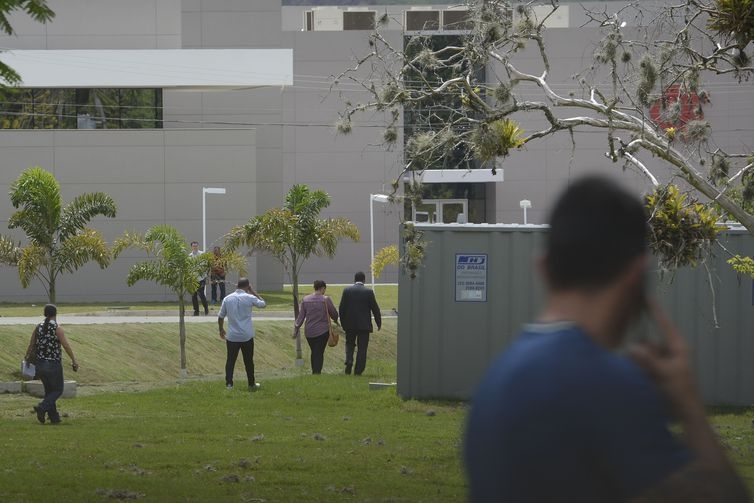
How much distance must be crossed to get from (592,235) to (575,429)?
1.35ft

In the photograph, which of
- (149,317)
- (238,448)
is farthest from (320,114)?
(238,448)

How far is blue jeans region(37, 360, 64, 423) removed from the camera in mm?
15562

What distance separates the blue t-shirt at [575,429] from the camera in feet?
8.59

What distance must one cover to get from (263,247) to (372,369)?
5375 millimetres

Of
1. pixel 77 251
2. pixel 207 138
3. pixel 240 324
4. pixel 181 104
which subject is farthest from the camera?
pixel 181 104

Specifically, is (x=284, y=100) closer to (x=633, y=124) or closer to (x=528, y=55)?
(x=528, y=55)

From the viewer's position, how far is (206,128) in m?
48.7

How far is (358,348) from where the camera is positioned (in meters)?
22.8

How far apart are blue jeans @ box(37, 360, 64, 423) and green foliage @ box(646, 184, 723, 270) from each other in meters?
7.08

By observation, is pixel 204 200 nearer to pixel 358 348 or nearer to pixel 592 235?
pixel 358 348

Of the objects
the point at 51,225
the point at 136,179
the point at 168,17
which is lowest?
the point at 51,225

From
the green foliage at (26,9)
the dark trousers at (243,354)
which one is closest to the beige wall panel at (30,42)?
the dark trousers at (243,354)

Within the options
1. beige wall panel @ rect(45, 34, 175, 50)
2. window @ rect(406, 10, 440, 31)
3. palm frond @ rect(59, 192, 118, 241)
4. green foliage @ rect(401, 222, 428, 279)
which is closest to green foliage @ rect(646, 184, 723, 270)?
green foliage @ rect(401, 222, 428, 279)

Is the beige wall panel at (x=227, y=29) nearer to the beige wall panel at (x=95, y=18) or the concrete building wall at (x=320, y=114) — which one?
the concrete building wall at (x=320, y=114)
